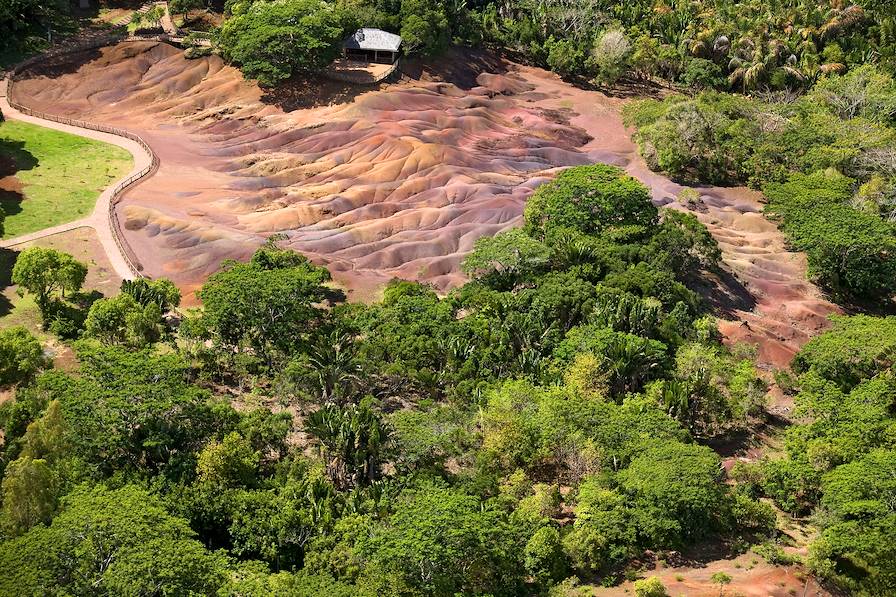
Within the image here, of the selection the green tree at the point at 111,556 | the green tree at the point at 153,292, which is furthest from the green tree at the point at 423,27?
the green tree at the point at 111,556

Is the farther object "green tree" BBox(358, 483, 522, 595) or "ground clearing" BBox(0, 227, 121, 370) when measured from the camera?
"ground clearing" BBox(0, 227, 121, 370)

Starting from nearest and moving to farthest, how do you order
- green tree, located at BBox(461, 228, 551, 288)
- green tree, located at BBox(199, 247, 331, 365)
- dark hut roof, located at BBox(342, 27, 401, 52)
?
green tree, located at BBox(199, 247, 331, 365) < green tree, located at BBox(461, 228, 551, 288) < dark hut roof, located at BBox(342, 27, 401, 52)

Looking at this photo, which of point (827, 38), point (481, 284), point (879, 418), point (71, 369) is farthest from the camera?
point (827, 38)

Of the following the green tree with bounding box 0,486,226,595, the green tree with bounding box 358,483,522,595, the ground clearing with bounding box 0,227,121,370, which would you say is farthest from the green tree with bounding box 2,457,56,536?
the ground clearing with bounding box 0,227,121,370

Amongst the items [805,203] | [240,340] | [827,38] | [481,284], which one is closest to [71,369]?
[240,340]

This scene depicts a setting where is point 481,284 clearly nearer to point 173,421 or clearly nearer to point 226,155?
point 173,421

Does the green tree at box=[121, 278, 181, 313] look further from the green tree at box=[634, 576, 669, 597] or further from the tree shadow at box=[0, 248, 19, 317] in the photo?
the green tree at box=[634, 576, 669, 597]
